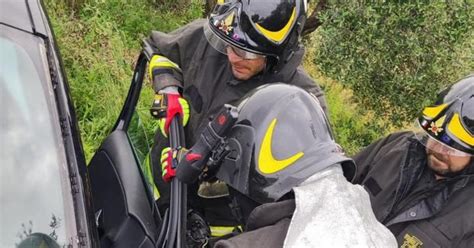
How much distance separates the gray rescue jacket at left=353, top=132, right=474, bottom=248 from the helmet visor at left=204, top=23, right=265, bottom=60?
0.92 meters

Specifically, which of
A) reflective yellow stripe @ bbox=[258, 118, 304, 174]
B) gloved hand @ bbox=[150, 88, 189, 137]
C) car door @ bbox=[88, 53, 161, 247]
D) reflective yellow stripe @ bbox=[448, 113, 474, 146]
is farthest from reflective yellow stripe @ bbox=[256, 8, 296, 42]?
reflective yellow stripe @ bbox=[448, 113, 474, 146]

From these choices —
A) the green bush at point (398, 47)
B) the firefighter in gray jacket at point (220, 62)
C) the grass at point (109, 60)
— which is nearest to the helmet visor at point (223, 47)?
the firefighter in gray jacket at point (220, 62)

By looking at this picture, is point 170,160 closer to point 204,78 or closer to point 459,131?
point 204,78

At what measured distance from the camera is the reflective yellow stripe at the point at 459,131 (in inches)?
101

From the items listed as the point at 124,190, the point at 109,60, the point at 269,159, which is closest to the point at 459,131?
the point at 269,159

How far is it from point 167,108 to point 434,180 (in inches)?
53.5

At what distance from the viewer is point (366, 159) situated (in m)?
2.98

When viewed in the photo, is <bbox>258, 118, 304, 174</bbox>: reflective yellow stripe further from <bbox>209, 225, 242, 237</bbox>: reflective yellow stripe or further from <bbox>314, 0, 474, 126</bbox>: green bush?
<bbox>314, 0, 474, 126</bbox>: green bush

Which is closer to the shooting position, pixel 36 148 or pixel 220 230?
pixel 36 148

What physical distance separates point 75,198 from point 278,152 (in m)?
0.62

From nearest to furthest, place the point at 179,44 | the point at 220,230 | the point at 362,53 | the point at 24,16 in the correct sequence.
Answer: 1. the point at 24,16
2. the point at 220,230
3. the point at 179,44
4. the point at 362,53

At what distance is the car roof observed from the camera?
1721 millimetres

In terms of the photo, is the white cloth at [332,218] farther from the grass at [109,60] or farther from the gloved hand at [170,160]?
the grass at [109,60]

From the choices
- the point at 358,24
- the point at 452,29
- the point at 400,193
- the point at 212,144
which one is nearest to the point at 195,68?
the point at 212,144
